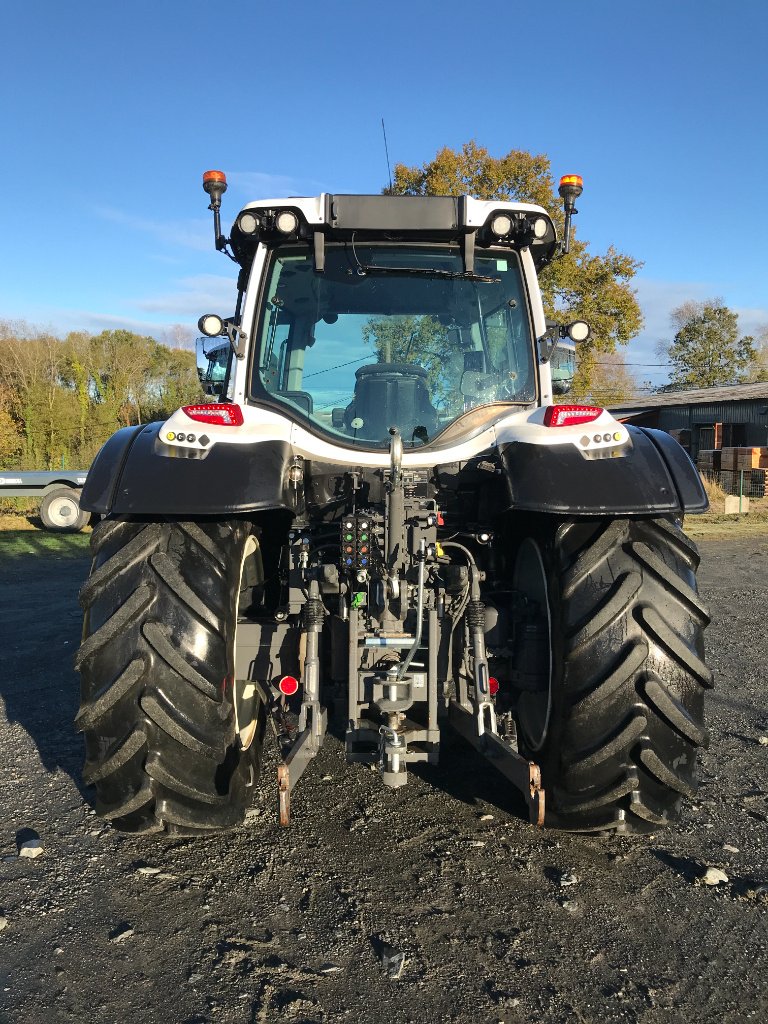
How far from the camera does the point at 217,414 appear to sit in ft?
9.81

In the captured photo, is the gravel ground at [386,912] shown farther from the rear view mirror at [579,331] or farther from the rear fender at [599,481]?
the rear view mirror at [579,331]

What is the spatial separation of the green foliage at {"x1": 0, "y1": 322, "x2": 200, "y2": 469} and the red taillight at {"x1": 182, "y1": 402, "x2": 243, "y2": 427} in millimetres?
18555

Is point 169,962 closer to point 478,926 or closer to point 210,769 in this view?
point 210,769

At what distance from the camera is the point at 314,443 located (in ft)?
11.3

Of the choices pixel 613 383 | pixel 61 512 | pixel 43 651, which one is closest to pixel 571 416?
pixel 43 651

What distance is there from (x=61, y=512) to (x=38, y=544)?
3.86 ft

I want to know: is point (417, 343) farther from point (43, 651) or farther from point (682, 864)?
point (43, 651)

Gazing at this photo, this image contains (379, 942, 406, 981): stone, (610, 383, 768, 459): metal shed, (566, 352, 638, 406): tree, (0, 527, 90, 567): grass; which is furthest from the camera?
(566, 352, 638, 406): tree

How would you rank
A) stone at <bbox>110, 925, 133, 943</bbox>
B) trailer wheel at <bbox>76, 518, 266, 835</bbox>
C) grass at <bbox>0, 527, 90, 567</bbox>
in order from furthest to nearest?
grass at <bbox>0, 527, 90, 567</bbox> → trailer wheel at <bbox>76, 518, 266, 835</bbox> → stone at <bbox>110, 925, 133, 943</bbox>

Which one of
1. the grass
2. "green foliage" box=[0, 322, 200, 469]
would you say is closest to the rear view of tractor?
the grass

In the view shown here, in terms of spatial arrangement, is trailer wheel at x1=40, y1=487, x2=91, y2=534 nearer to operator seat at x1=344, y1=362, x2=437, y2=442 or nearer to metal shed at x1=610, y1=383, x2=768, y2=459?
operator seat at x1=344, y1=362, x2=437, y2=442

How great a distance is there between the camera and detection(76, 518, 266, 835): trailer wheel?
8.82 feet

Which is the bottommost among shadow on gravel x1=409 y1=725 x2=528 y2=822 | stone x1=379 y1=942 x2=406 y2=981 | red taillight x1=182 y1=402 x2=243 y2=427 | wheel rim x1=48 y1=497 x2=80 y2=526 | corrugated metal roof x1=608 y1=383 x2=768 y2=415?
shadow on gravel x1=409 y1=725 x2=528 y2=822

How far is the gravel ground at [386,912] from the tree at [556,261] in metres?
17.5
